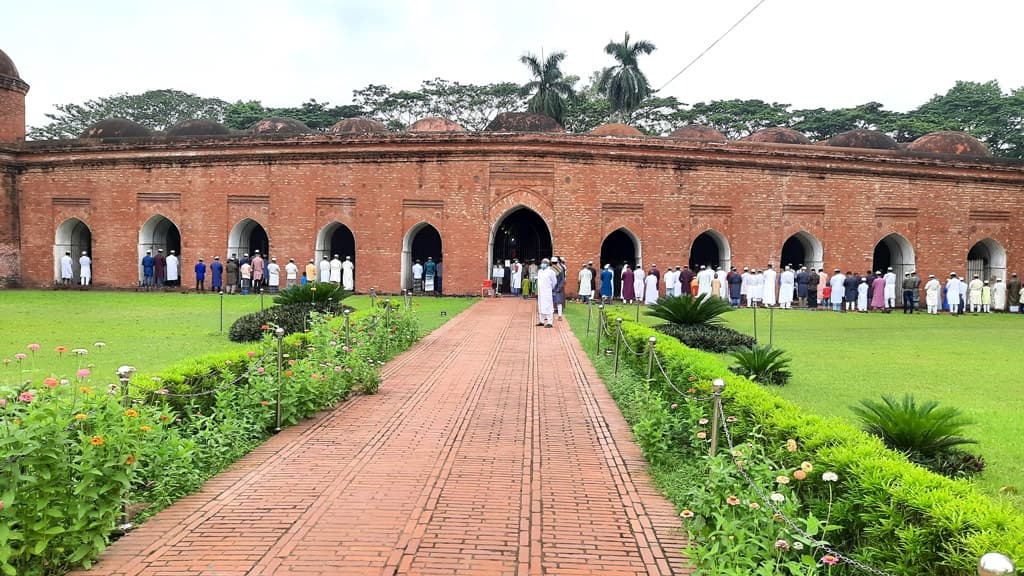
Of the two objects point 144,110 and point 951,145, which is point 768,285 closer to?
point 951,145

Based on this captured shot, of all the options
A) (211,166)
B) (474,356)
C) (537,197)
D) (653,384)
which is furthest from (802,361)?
(211,166)

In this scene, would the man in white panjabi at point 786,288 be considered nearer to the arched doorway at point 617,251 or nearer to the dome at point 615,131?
the arched doorway at point 617,251

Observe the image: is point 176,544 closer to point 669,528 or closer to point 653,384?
point 669,528

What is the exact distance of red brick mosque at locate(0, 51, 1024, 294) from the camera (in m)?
19.4

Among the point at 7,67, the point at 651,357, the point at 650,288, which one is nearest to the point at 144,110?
the point at 7,67

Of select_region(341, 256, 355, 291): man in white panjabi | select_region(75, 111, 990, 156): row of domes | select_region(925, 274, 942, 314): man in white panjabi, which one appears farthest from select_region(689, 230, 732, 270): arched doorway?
select_region(341, 256, 355, 291): man in white panjabi

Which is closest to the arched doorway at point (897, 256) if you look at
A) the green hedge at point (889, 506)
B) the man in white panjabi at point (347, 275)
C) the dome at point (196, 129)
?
the man in white panjabi at point (347, 275)

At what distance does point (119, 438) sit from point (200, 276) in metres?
18.6

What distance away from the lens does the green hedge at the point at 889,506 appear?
2234mm

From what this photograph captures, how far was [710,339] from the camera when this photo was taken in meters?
10.1

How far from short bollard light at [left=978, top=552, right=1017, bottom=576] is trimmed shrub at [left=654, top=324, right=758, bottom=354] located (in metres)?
8.36

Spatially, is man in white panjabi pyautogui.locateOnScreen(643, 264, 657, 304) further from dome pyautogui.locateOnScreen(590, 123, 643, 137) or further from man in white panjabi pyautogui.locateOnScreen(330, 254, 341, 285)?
man in white panjabi pyautogui.locateOnScreen(330, 254, 341, 285)

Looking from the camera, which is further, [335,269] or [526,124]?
[526,124]

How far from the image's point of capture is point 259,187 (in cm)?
2047
